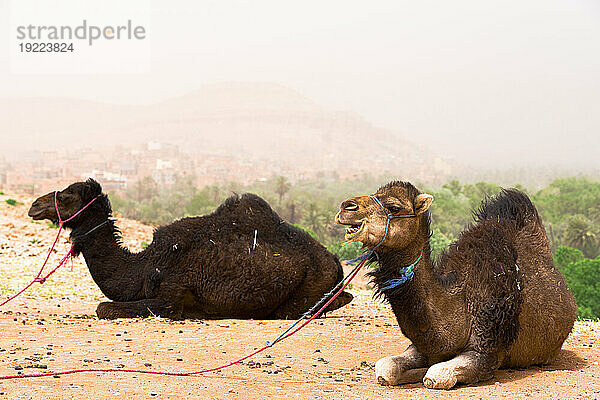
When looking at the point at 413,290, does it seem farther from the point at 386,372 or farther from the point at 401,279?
the point at 386,372

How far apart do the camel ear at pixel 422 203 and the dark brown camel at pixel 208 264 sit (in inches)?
159

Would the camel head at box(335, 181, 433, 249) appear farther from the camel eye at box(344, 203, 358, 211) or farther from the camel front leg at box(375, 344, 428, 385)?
the camel front leg at box(375, 344, 428, 385)

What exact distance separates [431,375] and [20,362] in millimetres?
3456

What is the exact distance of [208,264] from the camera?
8.98 m

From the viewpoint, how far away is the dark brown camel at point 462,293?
5.22m

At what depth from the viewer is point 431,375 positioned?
5.29 m

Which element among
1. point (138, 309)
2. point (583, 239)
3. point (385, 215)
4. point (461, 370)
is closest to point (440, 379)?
point (461, 370)

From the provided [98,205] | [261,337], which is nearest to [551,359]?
[261,337]

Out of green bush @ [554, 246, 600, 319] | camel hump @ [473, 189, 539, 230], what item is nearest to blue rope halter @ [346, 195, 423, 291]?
camel hump @ [473, 189, 539, 230]

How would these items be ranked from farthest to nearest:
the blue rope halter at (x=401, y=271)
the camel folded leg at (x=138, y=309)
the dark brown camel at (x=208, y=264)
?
the dark brown camel at (x=208, y=264), the camel folded leg at (x=138, y=309), the blue rope halter at (x=401, y=271)

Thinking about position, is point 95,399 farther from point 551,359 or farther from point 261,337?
point 551,359

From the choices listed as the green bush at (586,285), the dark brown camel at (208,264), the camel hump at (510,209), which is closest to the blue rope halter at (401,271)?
the camel hump at (510,209)

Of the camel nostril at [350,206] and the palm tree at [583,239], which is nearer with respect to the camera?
the camel nostril at [350,206]

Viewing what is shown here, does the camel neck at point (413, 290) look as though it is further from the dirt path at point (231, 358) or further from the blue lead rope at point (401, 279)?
the dirt path at point (231, 358)
